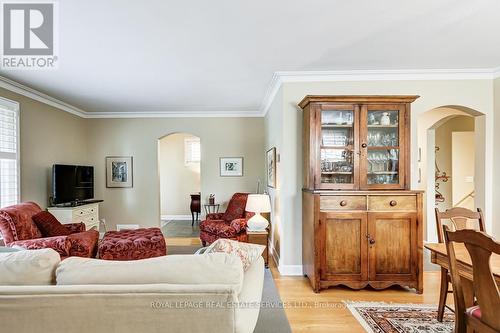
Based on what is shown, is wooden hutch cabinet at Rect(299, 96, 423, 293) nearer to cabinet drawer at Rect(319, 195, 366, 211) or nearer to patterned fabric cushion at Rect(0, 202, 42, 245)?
cabinet drawer at Rect(319, 195, 366, 211)

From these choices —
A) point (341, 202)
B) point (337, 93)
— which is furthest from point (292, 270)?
point (337, 93)

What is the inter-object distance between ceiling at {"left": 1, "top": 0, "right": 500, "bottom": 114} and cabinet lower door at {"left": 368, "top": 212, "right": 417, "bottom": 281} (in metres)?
1.85

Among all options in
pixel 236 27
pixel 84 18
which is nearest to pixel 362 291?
pixel 236 27

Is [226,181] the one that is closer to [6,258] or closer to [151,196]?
[151,196]

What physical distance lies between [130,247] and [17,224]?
4.18 ft

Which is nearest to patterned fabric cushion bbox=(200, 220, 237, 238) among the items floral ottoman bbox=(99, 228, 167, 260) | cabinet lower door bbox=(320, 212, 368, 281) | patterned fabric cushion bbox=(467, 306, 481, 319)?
floral ottoman bbox=(99, 228, 167, 260)

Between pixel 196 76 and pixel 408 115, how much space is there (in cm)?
272

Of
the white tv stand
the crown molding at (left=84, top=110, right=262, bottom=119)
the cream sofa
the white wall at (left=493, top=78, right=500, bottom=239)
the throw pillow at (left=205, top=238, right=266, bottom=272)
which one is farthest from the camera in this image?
the crown molding at (left=84, top=110, right=262, bottom=119)

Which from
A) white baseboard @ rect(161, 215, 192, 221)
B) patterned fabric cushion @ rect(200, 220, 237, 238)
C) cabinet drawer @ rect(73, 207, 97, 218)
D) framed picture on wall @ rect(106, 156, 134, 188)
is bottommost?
white baseboard @ rect(161, 215, 192, 221)

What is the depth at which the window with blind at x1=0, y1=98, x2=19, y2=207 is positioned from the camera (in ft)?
13.0

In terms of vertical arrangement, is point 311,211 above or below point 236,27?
below

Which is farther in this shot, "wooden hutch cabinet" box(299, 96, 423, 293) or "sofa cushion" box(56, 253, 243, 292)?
"wooden hutch cabinet" box(299, 96, 423, 293)

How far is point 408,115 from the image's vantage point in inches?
132

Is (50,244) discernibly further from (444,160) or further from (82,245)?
(444,160)
